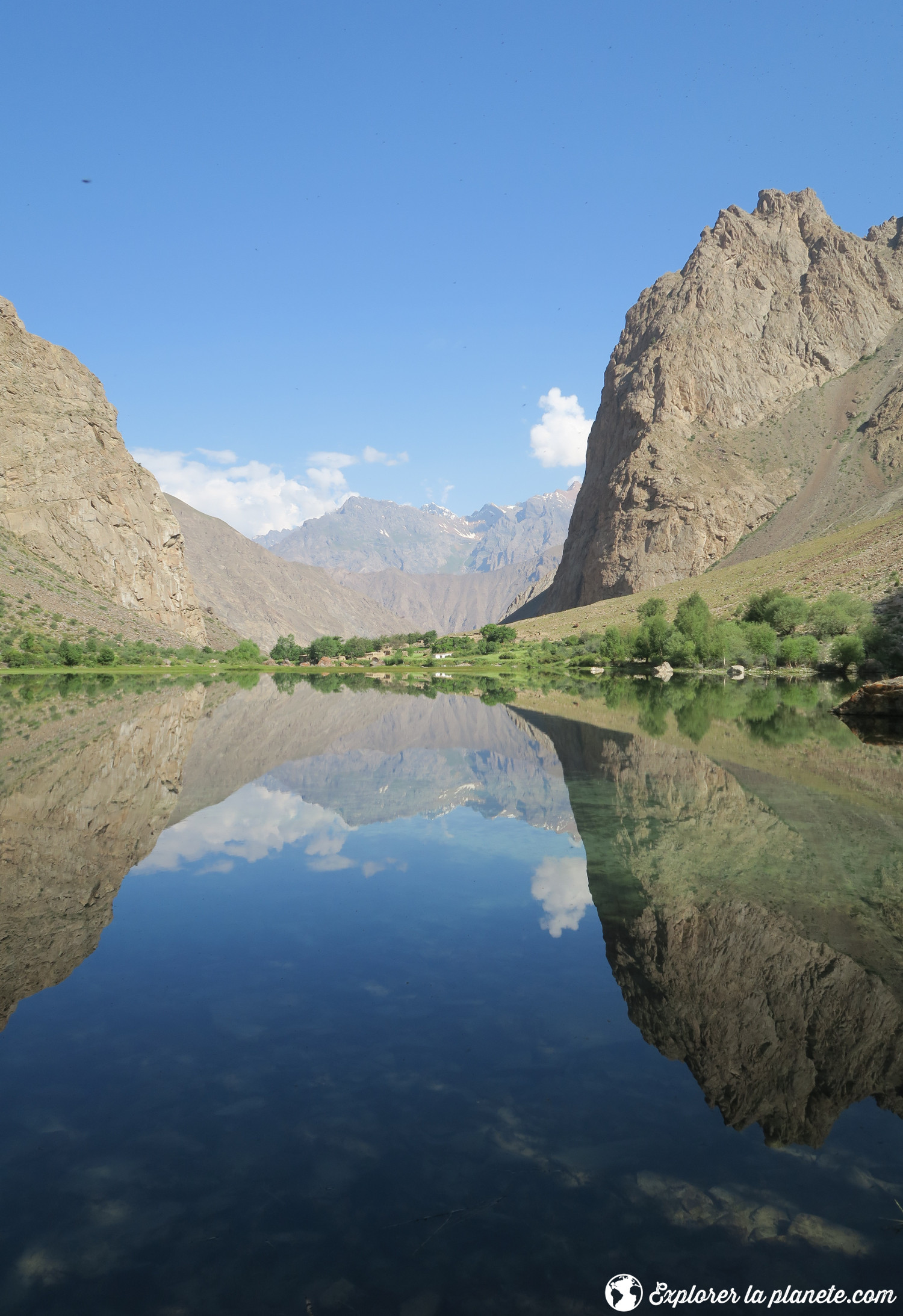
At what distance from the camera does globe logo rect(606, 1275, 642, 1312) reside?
13.7ft

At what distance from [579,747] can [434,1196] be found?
2177 centimetres

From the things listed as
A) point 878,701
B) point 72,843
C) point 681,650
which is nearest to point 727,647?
point 681,650

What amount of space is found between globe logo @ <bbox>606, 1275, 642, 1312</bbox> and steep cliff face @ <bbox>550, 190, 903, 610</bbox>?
521 ft

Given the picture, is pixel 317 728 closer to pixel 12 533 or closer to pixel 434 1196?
pixel 434 1196

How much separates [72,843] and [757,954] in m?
11.0

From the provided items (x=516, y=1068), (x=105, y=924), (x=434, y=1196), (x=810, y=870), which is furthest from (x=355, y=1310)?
(x=810, y=870)

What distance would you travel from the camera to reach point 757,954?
8.62 m

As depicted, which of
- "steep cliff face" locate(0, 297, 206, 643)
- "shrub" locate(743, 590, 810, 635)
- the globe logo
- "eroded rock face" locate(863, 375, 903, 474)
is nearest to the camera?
the globe logo

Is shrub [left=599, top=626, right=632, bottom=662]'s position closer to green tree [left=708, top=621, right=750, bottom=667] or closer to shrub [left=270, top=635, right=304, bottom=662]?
green tree [left=708, top=621, right=750, bottom=667]

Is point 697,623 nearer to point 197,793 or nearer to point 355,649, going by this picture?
point 355,649

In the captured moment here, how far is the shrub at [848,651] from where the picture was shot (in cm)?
6028

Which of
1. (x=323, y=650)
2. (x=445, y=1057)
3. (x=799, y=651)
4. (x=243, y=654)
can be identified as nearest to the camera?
(x=445, y=1057)

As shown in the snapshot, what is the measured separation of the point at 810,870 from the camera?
38.4 ft

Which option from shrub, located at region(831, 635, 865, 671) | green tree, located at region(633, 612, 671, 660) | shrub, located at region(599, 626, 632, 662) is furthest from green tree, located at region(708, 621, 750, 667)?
shrub, located at region(599, 626, 632, 662)
